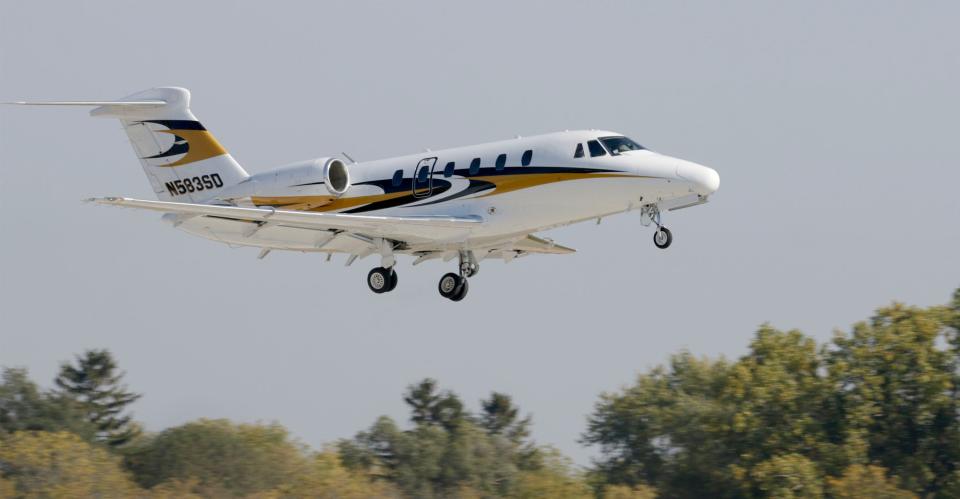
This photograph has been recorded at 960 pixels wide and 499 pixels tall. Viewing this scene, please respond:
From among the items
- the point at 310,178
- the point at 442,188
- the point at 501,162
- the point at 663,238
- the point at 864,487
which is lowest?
the point at 864,487

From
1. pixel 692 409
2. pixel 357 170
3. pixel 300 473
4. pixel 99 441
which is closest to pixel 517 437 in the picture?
pixel 99 441

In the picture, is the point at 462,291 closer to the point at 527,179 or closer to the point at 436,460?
the point at 527,179

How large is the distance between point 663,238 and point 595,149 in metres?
2.27

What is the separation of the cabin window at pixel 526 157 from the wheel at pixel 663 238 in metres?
3.03

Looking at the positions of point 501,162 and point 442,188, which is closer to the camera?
point 501,162

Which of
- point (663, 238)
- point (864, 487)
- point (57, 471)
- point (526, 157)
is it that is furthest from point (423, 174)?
point (57, 471)

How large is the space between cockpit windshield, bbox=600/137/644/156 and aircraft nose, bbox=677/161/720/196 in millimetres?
1306

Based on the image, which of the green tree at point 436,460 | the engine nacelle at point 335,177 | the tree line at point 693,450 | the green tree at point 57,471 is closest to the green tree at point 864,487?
the tree line at point 693,450

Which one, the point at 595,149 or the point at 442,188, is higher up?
the point at 442,188

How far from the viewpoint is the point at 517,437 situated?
7581cm

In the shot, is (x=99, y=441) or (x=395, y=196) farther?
(x=99, y=441)

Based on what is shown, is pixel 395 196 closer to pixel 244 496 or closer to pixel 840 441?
pixel 244 496

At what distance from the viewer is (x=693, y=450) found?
152 feet

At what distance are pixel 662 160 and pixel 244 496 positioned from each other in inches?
803
